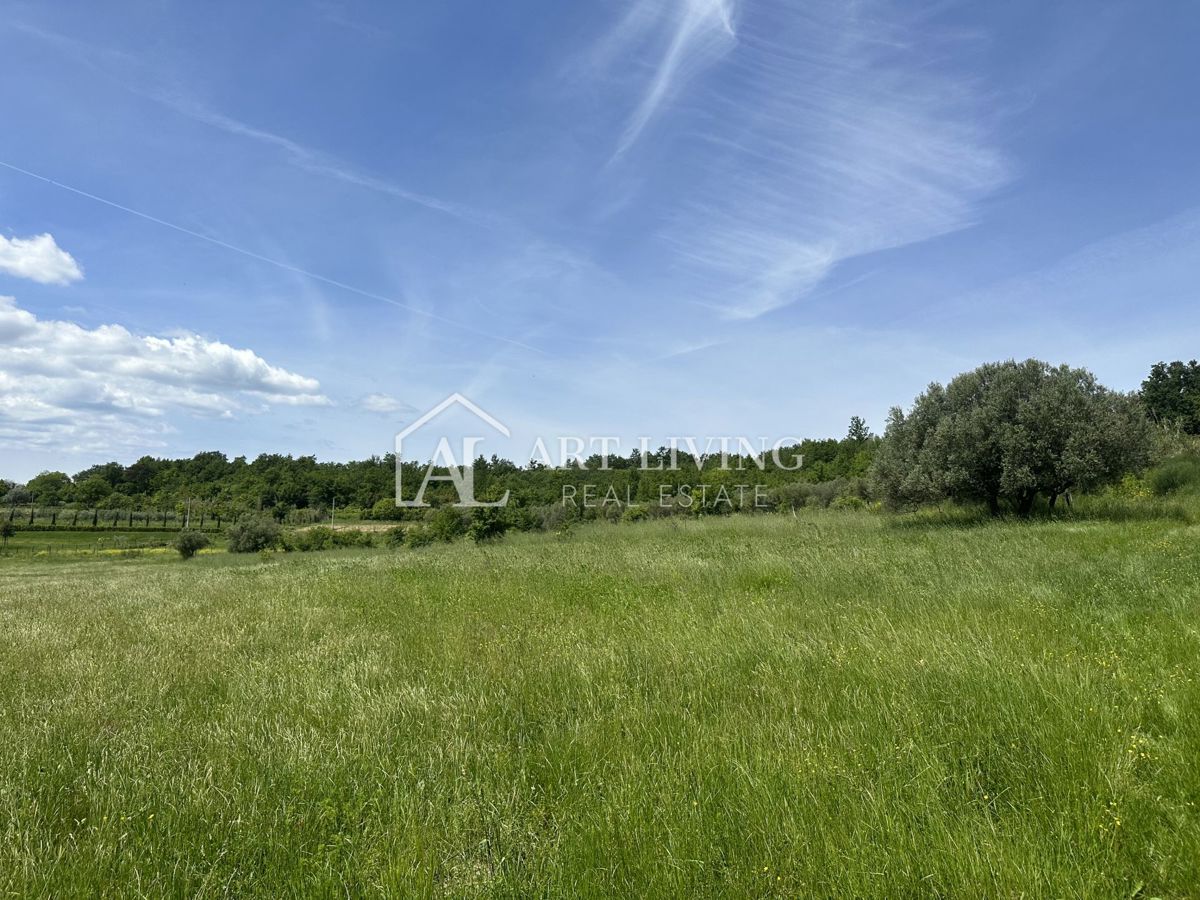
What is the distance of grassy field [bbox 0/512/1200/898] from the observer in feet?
7.64

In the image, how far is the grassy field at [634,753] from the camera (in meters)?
2.33

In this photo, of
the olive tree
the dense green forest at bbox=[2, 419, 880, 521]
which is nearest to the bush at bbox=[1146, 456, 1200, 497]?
the olive tree

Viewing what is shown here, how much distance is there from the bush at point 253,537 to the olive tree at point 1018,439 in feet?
174

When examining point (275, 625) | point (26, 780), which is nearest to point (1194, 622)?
point (26, 780)

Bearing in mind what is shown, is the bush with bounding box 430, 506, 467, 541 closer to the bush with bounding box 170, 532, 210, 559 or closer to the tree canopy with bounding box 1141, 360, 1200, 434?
the bush with bounding box 170, 532, 210, 559

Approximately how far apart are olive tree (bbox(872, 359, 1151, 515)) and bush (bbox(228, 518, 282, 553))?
53.2 metres

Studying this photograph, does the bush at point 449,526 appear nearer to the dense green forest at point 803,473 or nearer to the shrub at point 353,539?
the dense green forest at point 803,473

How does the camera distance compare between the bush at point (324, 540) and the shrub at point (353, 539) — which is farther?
the shrub at point (353, 539)

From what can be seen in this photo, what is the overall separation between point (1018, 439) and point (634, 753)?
1751 cm

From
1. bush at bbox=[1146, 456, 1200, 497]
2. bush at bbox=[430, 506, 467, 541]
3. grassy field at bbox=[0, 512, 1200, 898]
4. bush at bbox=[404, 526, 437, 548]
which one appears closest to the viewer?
grassy field at bbox=[0, 512, 1200, 898]

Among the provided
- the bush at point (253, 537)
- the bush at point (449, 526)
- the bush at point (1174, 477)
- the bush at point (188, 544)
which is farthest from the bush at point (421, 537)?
the bush at point (1174, 477)

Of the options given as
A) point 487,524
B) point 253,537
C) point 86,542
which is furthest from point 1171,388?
point 86,542

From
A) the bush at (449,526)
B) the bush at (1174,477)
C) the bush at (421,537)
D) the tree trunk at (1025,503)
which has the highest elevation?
the bush at (1174,477)

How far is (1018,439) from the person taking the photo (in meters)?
16.4
